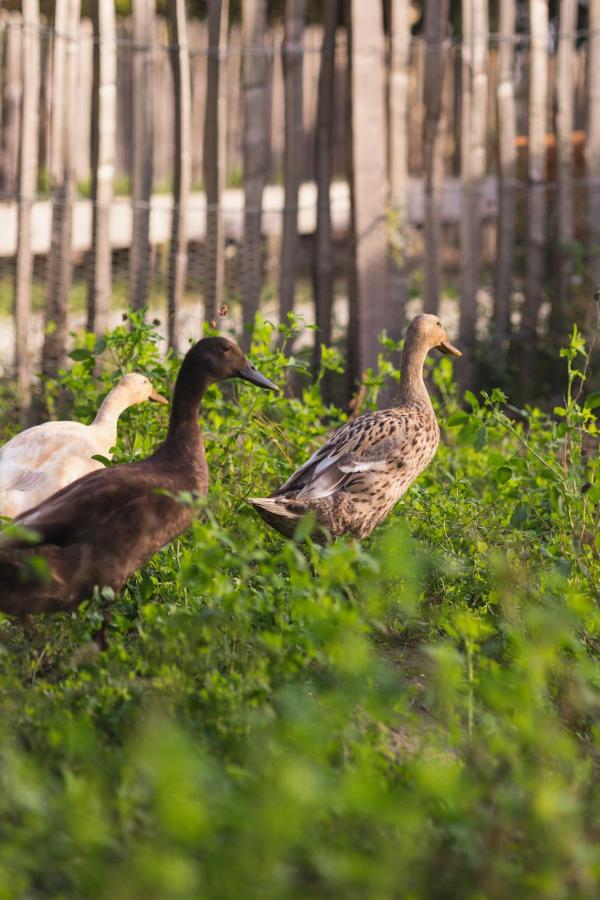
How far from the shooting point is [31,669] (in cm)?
381

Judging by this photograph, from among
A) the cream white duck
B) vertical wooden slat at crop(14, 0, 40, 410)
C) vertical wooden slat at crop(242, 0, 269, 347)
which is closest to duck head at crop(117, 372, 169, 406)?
the cream white duck

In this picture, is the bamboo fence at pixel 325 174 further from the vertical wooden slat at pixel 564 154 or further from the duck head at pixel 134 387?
the duck head at pixel 134 387

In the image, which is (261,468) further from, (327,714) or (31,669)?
(327,714)

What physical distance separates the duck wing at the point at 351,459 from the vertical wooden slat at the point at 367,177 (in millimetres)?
2864

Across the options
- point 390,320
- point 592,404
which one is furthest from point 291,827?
point 390,320

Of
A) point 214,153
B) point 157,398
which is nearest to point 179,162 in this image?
point 214,153

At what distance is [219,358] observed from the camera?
4879 mm

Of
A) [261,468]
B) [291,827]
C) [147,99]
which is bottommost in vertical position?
[261,468]

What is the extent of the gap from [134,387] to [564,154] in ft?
16.1

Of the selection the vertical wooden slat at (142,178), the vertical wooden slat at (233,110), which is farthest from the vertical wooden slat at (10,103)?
the vertical wooden slat at (142,178)

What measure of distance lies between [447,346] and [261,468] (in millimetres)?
1265

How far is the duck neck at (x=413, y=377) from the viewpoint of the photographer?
6.02 meters

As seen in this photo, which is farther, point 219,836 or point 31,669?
point 31,669

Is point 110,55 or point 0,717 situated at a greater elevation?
point 110,55
